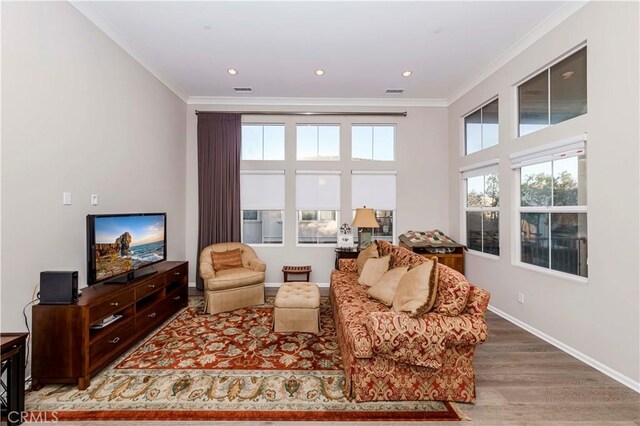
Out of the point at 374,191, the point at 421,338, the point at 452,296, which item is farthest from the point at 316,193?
the point at 421,338

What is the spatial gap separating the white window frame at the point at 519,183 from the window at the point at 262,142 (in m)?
3.64

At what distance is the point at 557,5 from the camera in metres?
2.62

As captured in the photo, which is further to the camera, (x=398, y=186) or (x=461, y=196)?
(x=398, y=186)

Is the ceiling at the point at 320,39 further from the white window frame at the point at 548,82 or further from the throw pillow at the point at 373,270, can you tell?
the throw pillow at the point at 373,270

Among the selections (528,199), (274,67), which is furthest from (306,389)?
(274,67)

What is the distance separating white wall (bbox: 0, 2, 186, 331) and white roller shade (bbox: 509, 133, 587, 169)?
4837 millimetres

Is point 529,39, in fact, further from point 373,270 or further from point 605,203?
point 373,270

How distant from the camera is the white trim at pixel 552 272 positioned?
2.55 metres

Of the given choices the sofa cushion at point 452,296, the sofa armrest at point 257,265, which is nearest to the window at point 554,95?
the sofa cushion at point 452,296

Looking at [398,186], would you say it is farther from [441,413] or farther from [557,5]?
[441,413]

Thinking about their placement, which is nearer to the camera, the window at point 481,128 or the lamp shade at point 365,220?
the window at point 481,128

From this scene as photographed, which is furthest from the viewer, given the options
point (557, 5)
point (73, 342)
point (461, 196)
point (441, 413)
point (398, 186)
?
point (398, 186)

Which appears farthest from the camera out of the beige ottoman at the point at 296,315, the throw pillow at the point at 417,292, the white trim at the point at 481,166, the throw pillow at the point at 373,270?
the white trim at the point at 481,166

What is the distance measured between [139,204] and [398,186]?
4.17m
